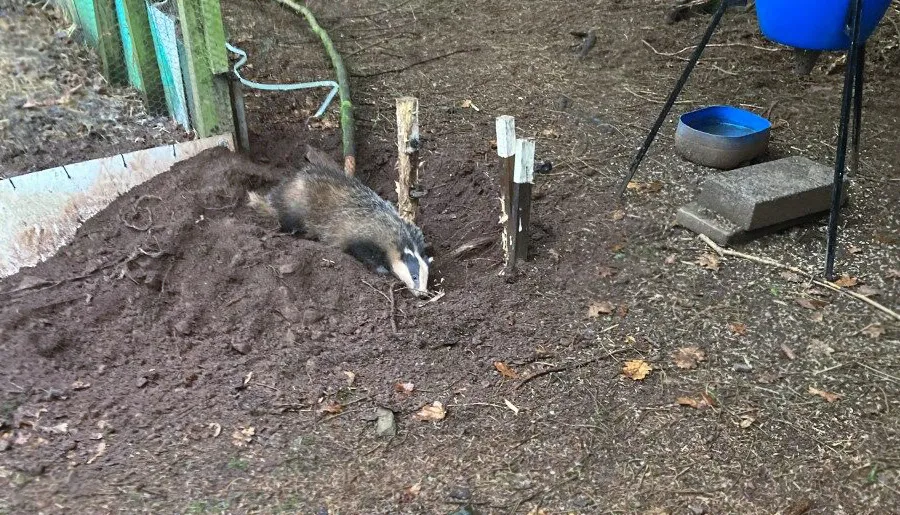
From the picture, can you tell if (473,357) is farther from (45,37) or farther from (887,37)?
(887,37)

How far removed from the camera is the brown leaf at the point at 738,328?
400cm

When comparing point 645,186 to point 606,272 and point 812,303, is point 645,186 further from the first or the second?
point 812,303

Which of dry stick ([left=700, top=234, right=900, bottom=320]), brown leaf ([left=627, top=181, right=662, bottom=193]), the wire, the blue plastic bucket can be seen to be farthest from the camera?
the wire

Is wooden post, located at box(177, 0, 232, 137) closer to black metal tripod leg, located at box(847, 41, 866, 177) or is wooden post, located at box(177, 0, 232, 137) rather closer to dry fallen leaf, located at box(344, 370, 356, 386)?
dry fallen leaf, located at box(344, 370, 356, 386)

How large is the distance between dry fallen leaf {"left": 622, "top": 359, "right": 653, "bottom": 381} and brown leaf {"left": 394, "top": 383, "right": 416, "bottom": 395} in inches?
42.2

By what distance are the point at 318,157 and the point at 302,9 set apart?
256cm

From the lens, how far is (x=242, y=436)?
3.29 metres

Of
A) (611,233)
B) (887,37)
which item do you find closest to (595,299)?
(611,233)

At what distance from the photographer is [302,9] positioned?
24.0ft

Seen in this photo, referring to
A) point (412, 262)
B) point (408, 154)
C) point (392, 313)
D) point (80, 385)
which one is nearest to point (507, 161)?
point (408, 154)

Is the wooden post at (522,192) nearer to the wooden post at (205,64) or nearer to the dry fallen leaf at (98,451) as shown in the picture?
the wooden post at (205,64)

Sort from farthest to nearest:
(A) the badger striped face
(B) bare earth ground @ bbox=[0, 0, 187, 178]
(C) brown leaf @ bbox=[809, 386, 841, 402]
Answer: (B) bare earth ground @ bbox=[0, 0, 187, 178] → (A) the badger striped face → (C) brown leaf @ bbox=[809, 386, 841, 402]

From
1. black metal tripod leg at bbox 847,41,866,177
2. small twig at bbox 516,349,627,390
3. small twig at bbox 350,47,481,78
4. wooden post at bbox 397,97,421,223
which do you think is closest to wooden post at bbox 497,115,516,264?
wooden post at bbox 397,97,421,223

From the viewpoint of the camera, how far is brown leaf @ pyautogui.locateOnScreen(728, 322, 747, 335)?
13.1 ft
